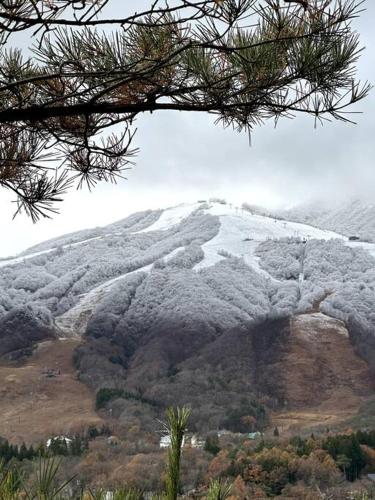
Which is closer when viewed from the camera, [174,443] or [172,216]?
[174,443]

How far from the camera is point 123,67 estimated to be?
3.46 meters

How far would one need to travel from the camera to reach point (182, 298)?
3420 inches

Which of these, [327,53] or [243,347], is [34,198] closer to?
[327,53]

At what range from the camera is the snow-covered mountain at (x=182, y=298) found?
79250 mm

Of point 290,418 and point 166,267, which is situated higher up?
point 166,267

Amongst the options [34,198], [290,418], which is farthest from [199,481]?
[34,198]

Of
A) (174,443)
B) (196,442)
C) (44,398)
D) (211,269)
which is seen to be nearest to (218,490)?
(174,443)

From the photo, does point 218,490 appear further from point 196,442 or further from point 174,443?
point 196,442

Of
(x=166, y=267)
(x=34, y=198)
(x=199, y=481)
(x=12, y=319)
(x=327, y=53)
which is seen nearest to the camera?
(x=327, y=53)

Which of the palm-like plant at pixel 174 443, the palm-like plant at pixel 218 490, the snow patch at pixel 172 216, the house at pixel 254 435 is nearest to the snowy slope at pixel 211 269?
the snow patch at pixel 172 216

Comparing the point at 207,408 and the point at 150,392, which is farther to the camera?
the point at 150,392

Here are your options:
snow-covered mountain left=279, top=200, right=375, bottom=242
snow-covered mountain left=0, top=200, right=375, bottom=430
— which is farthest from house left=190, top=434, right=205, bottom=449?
snow-covered mountain left=279, top=200, right=375, bottom=242

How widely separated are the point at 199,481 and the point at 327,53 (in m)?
39.2

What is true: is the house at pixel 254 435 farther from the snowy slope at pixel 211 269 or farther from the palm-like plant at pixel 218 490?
the palm-like plant at pixel 218 490
